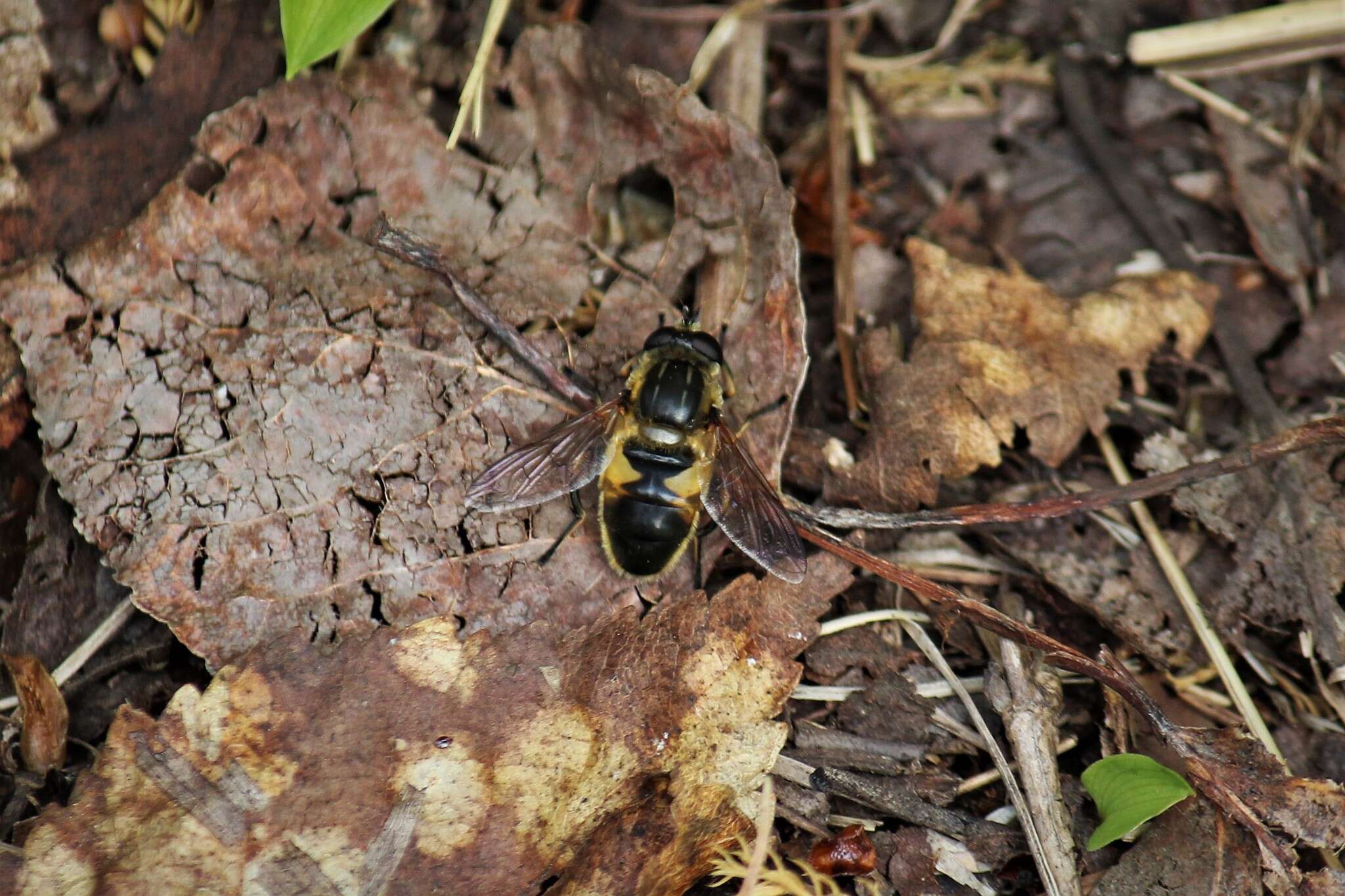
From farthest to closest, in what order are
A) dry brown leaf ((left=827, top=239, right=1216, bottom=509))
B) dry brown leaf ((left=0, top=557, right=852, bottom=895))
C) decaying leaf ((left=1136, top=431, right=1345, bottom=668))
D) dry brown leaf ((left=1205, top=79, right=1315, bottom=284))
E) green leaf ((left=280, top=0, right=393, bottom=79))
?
dry brown leaf ((left=1205, top=79, right=1315, bottom=284)), dry brown leaf ((left=827, top=239, right=1216, bottom=509)), decaying leaf ((left=1136, top=431, right=1345, bottom=668)), green leaf ((left=280, top=0, right=393, bottom=79)), dry brown leaf ((left=0, top=557, right=852, bottom=895))

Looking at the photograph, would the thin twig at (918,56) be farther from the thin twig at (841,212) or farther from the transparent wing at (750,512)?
the transparent wing at (750,512)

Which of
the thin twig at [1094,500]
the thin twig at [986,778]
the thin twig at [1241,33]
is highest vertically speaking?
the thin twig at [1241,33]

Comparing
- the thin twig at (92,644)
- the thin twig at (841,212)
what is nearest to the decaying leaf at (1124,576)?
the thin twig at (841,212)

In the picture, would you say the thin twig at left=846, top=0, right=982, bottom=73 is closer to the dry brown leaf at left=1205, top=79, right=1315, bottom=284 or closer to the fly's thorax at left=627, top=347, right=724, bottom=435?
the dry brown leaf at left=1205, top=79, right=1315, bottom=284

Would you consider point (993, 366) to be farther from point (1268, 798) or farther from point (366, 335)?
point (366, 335)

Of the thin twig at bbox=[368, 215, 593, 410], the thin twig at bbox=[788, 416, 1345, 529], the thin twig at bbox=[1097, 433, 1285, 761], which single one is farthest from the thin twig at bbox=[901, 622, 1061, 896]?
the thin twig at bbox=[368, 215, 593, 410]

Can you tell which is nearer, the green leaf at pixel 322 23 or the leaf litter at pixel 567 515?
the leaf litter at pixel 567 515
